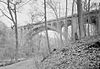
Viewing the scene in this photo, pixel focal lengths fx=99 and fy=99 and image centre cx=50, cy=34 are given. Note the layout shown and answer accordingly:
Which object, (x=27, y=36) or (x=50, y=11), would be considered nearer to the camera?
(x=50, y=11)

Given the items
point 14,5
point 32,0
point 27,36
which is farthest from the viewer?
point 27,36

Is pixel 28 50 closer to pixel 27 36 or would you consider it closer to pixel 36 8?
pixel 27 36

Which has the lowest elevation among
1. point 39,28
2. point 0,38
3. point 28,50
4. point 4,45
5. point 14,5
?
point 28,50

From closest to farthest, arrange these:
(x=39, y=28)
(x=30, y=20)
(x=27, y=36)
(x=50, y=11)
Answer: (x=50, y=11) → (x=30, y=20) → (x=27, y=36) → (x=39, y=28)

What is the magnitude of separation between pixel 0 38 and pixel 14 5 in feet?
22.8

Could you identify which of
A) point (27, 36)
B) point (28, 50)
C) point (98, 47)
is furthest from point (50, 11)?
point (98, 47)

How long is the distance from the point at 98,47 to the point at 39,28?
75.1 ft

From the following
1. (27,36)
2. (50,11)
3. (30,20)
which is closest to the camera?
(50,11)

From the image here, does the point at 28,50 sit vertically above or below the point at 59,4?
below

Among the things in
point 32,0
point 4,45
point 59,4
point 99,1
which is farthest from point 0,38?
point 99,1

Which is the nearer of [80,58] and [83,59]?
[83,59]

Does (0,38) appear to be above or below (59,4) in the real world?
below

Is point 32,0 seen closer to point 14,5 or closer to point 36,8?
point 36,8

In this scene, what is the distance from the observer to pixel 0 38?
16031 millimetres
